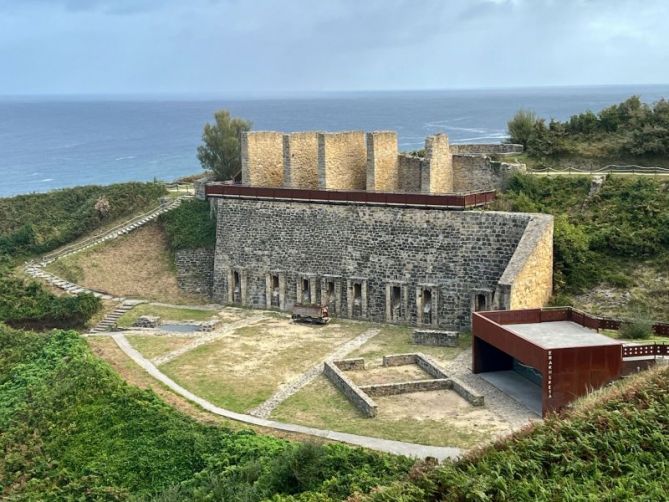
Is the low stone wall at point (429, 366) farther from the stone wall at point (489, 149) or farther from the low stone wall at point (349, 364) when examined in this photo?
the stone wall at point (489, 149)

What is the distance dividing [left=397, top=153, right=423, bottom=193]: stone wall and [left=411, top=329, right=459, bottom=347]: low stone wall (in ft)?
28.5

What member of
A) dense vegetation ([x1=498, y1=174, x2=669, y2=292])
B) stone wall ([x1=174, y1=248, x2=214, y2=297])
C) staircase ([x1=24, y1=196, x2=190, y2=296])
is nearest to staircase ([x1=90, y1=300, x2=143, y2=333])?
stone wall ([x1=174, y1=248, x2=214, y2=297])

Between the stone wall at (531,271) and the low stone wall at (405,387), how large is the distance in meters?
4.29

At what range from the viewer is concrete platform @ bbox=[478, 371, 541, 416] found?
2184 centimetres

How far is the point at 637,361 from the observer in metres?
20.8

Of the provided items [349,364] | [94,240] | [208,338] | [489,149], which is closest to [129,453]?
[349,364]

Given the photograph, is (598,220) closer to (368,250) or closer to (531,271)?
(531,271)

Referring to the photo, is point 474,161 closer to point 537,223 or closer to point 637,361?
point 537,223

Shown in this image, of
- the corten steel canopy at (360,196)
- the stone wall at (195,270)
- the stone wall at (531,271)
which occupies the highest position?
the corten steel canopy at (360,196)

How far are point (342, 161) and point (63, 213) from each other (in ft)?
59.4

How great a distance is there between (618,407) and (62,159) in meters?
119

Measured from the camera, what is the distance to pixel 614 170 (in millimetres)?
35688

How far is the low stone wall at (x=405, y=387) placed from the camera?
23.1 metres

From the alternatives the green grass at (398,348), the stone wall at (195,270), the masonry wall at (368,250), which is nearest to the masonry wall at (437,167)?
the masonry wall at (368,250)
